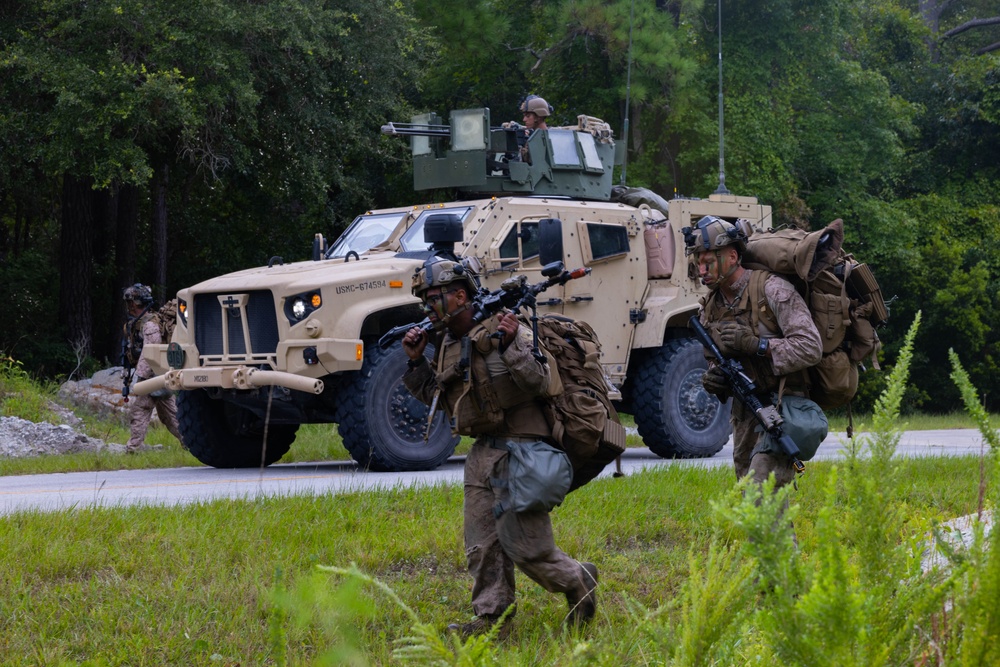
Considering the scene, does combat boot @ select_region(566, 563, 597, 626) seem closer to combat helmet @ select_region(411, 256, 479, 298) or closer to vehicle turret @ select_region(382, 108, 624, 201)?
combat helmet @ select_region(411, 256, 479, 298)

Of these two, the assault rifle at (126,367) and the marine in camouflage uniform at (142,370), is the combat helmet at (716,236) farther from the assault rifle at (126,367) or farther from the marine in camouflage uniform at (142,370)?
the assault rifle at (126,367)

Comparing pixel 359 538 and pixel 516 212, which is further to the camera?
pixel 516 212

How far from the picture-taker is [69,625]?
5039 millimetres

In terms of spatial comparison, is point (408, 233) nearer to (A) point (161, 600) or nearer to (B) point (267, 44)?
(A) point (161, 600)

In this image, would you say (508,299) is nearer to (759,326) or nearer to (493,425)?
(493,425)

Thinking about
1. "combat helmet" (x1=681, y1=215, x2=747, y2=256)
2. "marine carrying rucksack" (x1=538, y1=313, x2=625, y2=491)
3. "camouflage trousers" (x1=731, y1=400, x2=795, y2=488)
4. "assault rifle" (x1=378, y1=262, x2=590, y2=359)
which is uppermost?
"combat helmet" (x1=681, y1=215, x2=747, y2=256)

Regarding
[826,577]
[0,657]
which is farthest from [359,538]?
[826,577]

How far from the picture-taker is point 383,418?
984cm

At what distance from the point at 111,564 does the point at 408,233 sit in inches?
232

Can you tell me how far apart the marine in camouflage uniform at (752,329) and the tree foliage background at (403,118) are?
37.3ft

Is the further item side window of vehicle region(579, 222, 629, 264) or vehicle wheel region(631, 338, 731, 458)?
vehicle wheel region(631, 338, 731, 458)

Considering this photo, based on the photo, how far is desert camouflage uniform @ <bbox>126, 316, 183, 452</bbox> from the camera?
1147cm

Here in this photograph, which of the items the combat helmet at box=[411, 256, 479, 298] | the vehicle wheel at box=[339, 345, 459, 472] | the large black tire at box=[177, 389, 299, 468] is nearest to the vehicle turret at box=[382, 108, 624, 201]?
the vehicle wheel at box=[339, 345, 459, 472]

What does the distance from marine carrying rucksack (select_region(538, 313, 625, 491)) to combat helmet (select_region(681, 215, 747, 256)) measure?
0.87 metres
